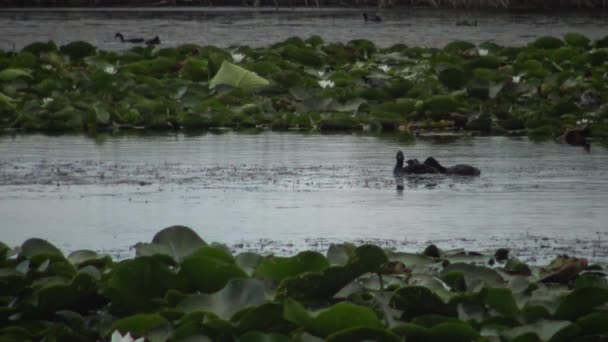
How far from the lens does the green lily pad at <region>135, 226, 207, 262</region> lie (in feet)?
20.2

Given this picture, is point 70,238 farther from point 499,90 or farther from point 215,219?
point 499,90

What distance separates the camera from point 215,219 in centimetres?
867

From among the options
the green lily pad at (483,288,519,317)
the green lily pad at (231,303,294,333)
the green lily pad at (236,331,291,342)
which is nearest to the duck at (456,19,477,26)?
the green lily pad at (483,288,519,317)

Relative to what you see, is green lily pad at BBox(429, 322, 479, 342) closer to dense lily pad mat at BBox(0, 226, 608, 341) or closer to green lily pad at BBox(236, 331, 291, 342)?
dense lily pad mat at BBox(0, 226, 608, 341)

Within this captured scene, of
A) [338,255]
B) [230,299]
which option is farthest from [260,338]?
[338,255]

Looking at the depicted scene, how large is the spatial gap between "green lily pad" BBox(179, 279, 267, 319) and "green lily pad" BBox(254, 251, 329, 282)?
445 mm

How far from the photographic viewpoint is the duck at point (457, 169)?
34.6 feet

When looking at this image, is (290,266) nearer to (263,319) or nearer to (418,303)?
(418,303)

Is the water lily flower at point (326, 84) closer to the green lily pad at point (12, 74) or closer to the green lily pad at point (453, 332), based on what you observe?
the green lily pad at point (12, 74)

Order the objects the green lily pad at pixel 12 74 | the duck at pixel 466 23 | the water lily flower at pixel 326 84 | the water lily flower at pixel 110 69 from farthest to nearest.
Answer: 1. the duck at pixel 466 23
2. the water lily flower at pixel 110 69
3. the green lily pad at pixel 12 74
4. the water lily flower at pixel 326 84

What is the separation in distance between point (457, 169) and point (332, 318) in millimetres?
5713

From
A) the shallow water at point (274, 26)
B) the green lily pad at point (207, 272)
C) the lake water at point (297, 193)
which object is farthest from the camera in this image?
the shallow water at point (274, 26)

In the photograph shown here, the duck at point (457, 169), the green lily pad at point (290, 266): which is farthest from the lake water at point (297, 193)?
the green lily pad at point (290, 266)

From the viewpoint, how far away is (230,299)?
527 centimetres
